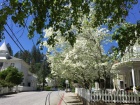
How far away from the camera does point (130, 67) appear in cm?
2570

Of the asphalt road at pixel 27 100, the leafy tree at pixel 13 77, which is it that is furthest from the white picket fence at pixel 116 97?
the leafy tree at pixel 13 77

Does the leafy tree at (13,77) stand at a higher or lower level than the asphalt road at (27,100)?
higher

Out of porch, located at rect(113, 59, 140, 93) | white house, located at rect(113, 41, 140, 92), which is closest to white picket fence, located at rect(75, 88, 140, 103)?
white house, located at rect(113, 41, 140, 92)

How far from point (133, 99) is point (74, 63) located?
19.9 feet

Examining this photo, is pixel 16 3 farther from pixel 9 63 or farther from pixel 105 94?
pixel 9 63

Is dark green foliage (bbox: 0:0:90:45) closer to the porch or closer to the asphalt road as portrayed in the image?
the porch

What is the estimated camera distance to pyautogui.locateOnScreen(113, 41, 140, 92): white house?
20219 mm

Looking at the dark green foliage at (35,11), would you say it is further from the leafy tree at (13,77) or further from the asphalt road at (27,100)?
the leafy tree at (13,77)

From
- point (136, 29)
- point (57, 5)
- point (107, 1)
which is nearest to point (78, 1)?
point (57, 5)

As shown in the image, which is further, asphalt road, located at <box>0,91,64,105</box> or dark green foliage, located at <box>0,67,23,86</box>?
dark green foliage, located at <box>0,67,23,86</box>

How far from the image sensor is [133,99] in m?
16.8

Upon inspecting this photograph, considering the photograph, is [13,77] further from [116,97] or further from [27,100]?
[116,97]

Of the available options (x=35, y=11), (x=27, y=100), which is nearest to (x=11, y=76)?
(x=27, y=100)

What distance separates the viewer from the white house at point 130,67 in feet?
66.3
